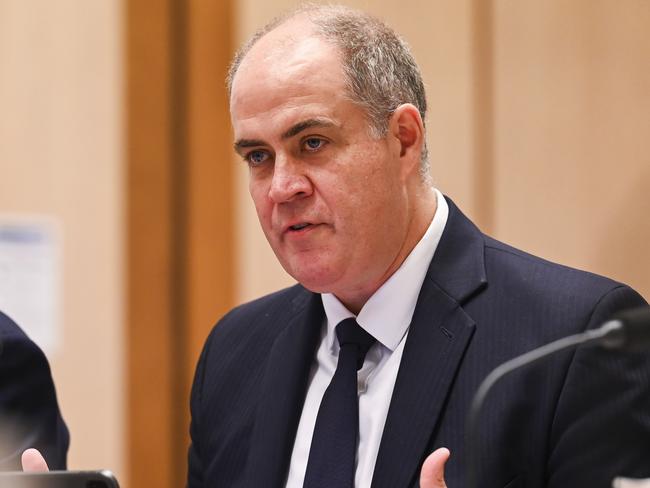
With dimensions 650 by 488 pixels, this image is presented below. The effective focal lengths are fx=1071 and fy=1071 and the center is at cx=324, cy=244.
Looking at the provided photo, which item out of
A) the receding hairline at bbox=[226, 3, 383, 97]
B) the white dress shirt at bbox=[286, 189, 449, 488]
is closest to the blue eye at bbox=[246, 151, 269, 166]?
the receding hairline at bbox=[226, 3, 383, 97]

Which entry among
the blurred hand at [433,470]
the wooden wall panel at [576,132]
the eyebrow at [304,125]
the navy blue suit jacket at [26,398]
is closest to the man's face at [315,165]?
the eyebrow at [304,125]

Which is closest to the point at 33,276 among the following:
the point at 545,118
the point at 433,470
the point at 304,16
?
the point at 545,118

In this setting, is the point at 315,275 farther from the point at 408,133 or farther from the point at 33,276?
the point at 33,276

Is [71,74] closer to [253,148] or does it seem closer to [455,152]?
[455,152]

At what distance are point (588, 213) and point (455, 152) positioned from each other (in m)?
0.41

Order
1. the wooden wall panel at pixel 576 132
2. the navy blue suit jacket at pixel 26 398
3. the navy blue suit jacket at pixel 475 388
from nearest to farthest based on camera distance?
the navy blue suit jacket at pixel 475 388 → the navy blue suit jacket at pixel 26 398 → the wooden wall panel at pixel 576 132

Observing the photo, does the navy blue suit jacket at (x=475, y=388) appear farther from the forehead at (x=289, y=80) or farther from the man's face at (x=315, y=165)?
the forehead at (x=289, y=80)

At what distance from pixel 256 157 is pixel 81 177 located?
1583 mm

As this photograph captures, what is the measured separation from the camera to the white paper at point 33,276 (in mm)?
3145

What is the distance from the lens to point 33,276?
10.4 feet

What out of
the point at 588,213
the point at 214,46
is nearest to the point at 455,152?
the point at 588,213

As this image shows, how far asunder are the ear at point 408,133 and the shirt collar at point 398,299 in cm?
12

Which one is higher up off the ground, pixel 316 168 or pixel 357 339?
pixel 316 168

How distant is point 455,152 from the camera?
2.79 m
